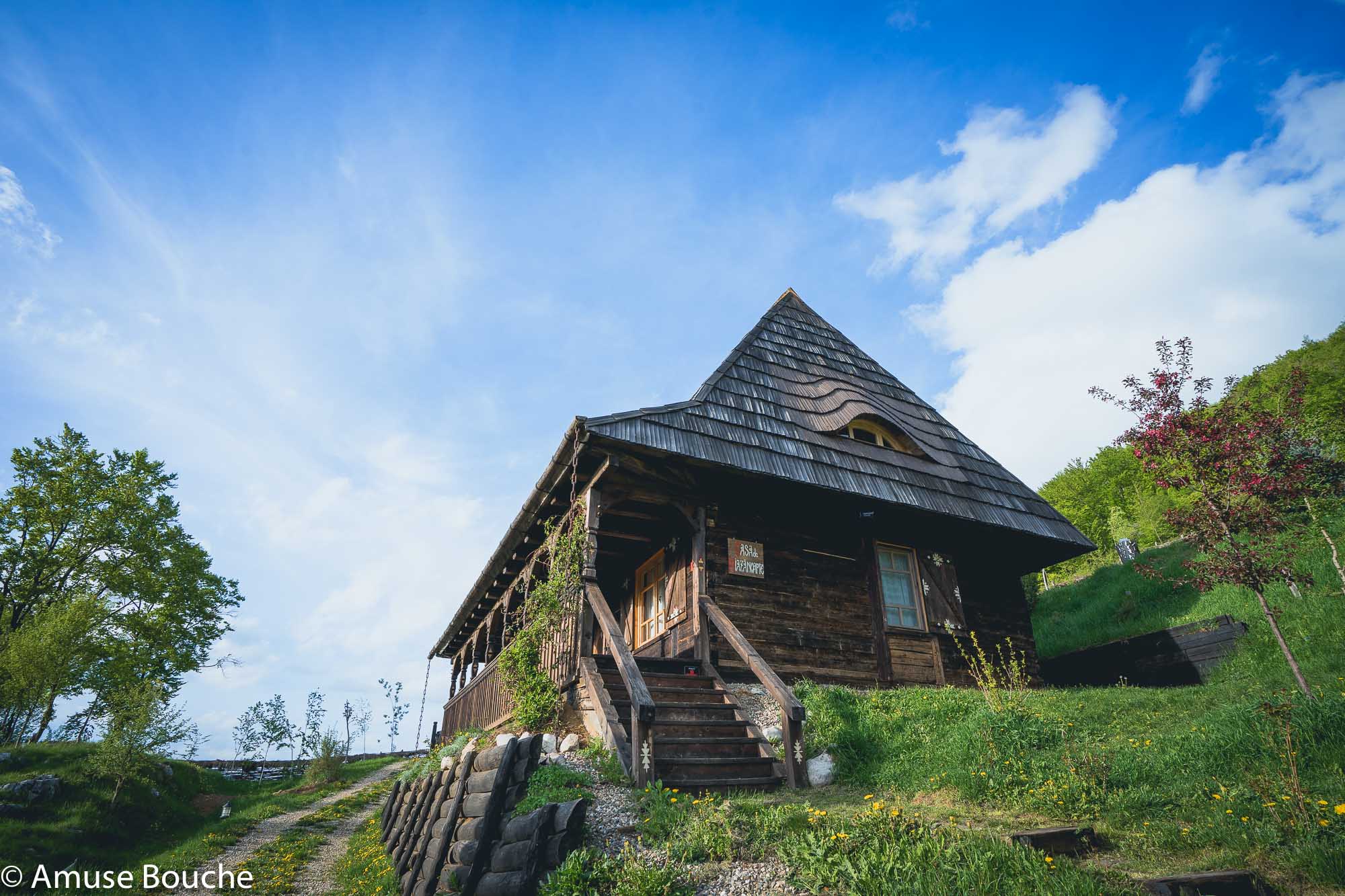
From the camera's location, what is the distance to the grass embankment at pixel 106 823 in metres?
9.10

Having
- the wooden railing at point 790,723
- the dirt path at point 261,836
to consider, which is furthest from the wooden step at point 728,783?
the dirt path at point 261,836

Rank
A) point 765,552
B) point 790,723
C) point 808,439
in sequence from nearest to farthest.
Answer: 1. point 790,723
2. point 765,552
3. point 808,439

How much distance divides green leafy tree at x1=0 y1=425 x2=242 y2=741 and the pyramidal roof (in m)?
16.6

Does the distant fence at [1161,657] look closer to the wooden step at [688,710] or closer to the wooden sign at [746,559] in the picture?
the wooden sign at [746,559]

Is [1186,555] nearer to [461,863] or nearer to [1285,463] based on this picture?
[1285,463]

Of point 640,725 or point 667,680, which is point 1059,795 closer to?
point 640,725

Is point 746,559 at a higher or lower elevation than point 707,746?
higher

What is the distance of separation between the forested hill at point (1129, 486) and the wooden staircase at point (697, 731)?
51.8 ft

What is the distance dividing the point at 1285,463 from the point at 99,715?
2583 centimetres

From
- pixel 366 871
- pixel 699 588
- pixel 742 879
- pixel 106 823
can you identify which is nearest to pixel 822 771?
pixel 742 879

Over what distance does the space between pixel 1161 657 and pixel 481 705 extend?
11.5 m

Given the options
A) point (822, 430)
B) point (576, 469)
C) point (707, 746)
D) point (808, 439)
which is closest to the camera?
point (707, 746)

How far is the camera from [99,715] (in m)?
18.5

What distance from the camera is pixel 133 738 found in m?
11.6
